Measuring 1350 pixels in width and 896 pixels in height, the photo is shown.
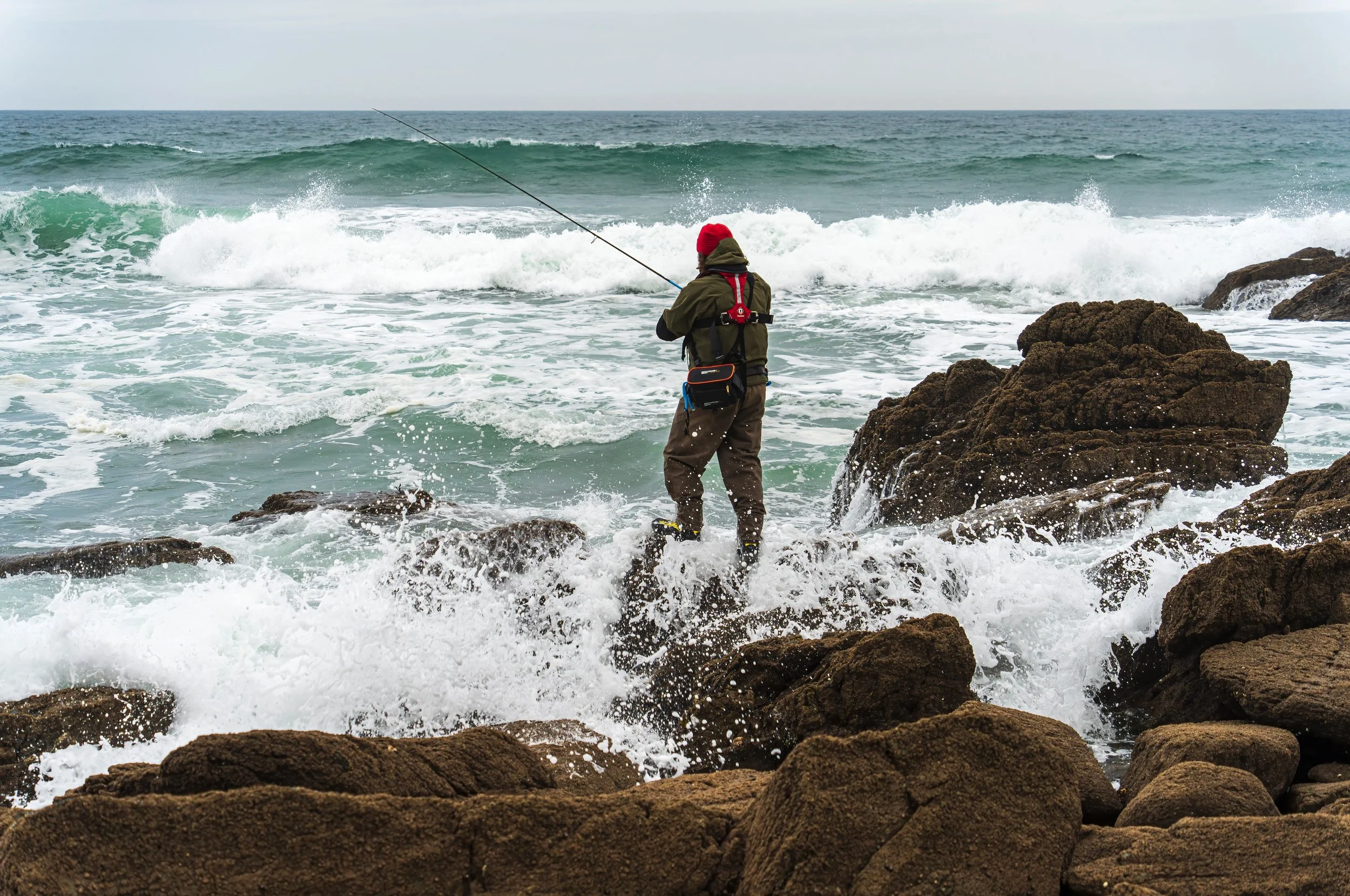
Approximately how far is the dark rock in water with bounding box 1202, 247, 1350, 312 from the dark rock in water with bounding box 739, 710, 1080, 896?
14.3 m

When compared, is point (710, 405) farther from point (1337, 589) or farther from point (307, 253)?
point (307, 253)

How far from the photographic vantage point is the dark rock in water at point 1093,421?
606cm

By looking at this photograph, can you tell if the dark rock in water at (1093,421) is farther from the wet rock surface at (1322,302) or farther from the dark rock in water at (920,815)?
the wet rock surface at (1322,302)

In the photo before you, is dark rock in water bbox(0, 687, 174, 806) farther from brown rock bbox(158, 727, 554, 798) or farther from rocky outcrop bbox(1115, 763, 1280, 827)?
rocky outcrop bbox(1115, 763, 1280, 827)

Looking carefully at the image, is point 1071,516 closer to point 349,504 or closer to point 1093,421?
point 1093,421

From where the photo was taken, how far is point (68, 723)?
3.70m

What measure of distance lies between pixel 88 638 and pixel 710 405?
2980mm

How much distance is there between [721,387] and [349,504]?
3.12m

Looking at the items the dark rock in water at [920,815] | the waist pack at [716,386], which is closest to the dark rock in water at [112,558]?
the waist pack at [716,386]

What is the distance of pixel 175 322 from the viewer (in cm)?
1416

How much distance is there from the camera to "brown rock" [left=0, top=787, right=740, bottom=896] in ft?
7.10

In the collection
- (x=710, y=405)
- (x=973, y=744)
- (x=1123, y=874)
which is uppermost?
(x=710, y=405)

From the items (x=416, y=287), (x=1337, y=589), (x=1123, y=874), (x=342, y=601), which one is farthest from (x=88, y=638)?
(x=416, y=287)

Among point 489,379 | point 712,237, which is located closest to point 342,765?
point 712,237
